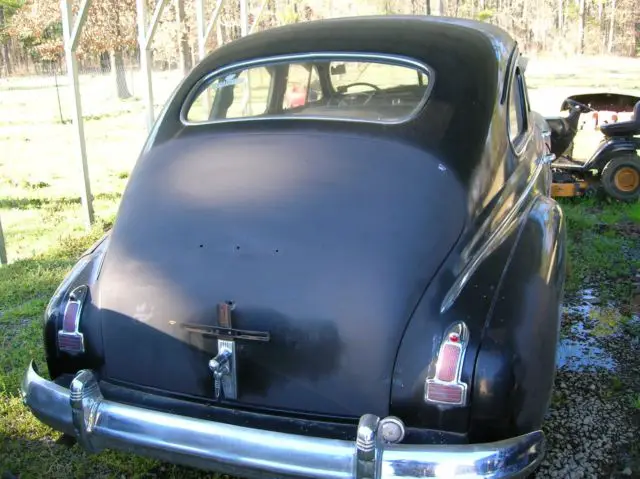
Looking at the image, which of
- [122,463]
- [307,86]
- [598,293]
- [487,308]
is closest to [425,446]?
[487,308]

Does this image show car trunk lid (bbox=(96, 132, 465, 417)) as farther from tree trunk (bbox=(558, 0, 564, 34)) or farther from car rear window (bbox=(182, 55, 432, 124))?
tree trunk (bbox=(558, 0, 564, 34))

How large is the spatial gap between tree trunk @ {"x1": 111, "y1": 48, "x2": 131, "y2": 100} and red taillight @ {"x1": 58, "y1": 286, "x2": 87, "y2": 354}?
70.4 feet

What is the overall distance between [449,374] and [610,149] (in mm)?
5471

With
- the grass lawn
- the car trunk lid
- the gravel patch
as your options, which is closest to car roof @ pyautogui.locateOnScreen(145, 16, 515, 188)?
the car trunk lid

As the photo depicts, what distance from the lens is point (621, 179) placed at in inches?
267

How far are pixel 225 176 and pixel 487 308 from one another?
1.19 meters

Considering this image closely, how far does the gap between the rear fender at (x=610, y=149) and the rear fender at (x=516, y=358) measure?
4864 millimetres

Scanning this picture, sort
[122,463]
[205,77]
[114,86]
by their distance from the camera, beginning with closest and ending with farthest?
[122,463] < [205,77] < [114,86]

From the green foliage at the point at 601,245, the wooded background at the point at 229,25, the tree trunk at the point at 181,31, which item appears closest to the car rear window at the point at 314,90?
the green foliage at the point at 601,245

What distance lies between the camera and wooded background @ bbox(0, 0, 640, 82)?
21.2 m

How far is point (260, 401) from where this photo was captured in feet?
7.97

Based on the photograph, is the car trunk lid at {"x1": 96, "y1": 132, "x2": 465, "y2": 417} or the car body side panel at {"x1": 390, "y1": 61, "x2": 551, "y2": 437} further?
the car trunk lid at {"x1": 96, "y1": 132, "x2": 465, "y2": 417}

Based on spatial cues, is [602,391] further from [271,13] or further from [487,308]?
[271,13]

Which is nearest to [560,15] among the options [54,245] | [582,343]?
[54,245]
